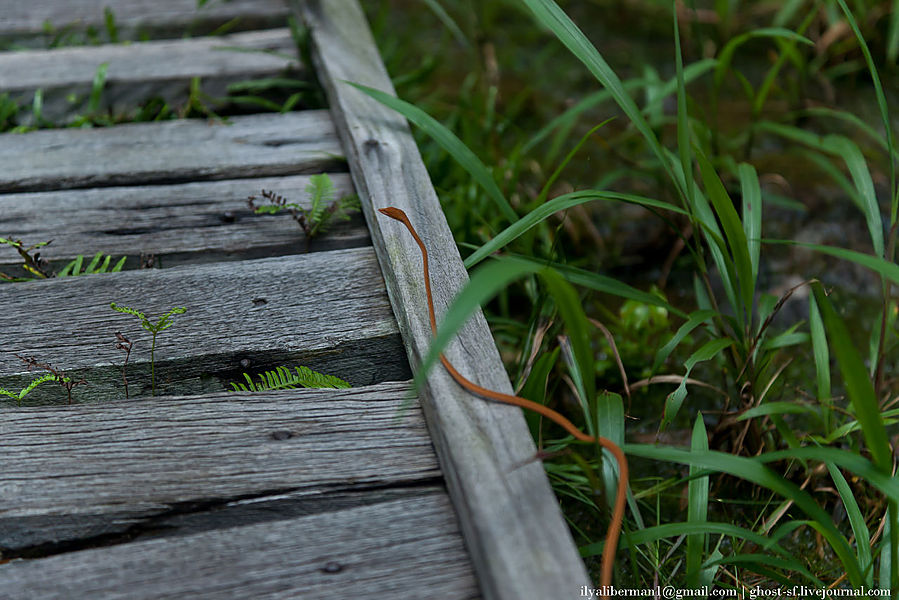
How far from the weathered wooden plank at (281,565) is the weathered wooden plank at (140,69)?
140 centimetres

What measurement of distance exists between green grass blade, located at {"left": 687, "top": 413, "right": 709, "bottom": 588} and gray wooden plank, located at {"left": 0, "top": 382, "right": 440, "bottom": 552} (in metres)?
0.41

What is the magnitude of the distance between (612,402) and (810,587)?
17.8 inches

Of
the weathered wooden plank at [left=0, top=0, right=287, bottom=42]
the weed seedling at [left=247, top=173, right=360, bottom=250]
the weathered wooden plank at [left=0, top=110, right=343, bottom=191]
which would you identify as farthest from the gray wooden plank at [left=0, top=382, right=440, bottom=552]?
the weathered wooden plank at [left=0, top=0, right=287, bottom=42]

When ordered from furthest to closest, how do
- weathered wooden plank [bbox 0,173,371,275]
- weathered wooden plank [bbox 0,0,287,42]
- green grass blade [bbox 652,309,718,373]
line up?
weathered wooden plank [bbox 0,0,287,42], weathered wooden plank [bbox 0,173,371,275], green grass blade [bbox 652,309,718,373]

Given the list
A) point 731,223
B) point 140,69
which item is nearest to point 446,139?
point 731,223

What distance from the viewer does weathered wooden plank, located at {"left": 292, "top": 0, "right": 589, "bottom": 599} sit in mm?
825

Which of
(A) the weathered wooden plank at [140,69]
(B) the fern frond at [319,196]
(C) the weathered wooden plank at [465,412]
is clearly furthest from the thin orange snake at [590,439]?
(A) the weathered wooden plank at [140,69]

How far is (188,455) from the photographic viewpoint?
103 centimetres

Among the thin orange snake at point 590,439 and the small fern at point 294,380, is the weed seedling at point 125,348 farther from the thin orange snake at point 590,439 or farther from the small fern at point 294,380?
the thin orange snake at point 590,439

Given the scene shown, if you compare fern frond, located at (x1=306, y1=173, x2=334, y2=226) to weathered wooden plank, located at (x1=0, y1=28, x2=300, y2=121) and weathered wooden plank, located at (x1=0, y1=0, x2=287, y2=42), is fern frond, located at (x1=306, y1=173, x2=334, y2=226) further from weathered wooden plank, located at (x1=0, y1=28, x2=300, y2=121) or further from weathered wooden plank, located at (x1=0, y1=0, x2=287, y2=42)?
weathered wooden plank, located at (x1=0, y1=0, x2=287, y2=42)

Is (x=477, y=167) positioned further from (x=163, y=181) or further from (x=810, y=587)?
(x=810, y=587)

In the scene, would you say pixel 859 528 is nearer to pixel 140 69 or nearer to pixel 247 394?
pixel 247 394

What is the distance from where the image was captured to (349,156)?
1.67 meters

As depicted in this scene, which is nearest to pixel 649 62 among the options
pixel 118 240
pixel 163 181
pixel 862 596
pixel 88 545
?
pixel 163 181
